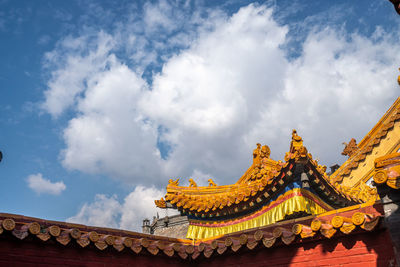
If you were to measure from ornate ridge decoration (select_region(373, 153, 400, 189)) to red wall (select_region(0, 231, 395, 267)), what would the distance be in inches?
30.8

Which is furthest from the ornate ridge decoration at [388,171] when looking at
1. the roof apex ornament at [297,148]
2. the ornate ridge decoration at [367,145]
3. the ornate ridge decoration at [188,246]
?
the ornate ridge decoration at [367,145]

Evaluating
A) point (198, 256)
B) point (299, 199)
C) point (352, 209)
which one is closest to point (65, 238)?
point (198, 256)

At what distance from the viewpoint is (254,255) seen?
6.72 metres

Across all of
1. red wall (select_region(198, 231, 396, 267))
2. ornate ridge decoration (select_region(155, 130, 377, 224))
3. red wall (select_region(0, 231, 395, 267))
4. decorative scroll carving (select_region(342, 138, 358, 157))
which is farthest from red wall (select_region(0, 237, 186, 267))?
decorative scroll carving (select_region(342, 138, 358, 157))

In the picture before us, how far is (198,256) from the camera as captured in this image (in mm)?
7340

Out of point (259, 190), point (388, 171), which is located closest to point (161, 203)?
point (259, 190)

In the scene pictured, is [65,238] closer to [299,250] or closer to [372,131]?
[299,250]

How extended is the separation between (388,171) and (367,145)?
9.75 meters

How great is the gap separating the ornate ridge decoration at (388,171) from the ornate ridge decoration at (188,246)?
58 centimetres

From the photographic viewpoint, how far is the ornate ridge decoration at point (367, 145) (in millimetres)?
13312

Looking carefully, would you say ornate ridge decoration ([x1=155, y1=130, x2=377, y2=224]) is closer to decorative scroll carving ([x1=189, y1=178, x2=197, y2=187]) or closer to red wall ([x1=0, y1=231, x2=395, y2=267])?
decorative scroll carving ([x1=189, y1=178, x2=197, y2=187])

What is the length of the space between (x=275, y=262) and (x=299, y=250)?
0.50 m

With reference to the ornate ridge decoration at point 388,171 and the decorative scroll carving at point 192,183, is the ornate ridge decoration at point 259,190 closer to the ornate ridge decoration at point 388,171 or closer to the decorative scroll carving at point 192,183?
the decorative scroll carving at point 192,183

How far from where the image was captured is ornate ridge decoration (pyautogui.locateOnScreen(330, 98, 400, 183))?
13312 millimetres
